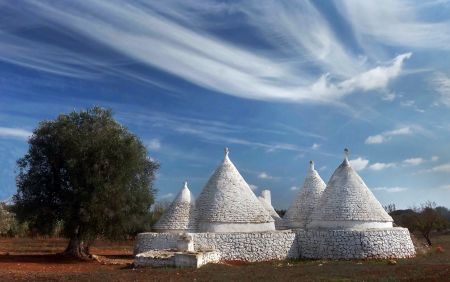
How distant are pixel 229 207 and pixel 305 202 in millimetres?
7281

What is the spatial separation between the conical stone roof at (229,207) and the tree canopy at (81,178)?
5.25m

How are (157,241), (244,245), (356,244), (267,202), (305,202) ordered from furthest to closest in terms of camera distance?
(267,202) < (305,202) < (157,241) < (244,245) < (356,244)

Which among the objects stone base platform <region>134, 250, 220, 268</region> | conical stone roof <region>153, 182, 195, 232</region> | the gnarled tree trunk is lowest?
stone base platform <region>134, 250, 220, 268</region>

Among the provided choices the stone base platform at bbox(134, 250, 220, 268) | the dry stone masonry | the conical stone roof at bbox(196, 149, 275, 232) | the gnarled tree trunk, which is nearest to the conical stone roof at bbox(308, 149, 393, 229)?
the dry stone masonry

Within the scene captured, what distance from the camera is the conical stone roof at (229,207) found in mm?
28297

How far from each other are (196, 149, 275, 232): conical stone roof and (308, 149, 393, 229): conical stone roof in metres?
3.31

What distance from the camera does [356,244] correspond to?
88.0 feet

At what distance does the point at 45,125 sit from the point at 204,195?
1140cm

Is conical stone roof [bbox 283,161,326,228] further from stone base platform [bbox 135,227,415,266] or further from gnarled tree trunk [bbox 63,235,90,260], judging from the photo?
gnarled tree trunk [bbox 63,235,90,260]

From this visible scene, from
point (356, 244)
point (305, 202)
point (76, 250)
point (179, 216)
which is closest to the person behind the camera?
point (356, 244)

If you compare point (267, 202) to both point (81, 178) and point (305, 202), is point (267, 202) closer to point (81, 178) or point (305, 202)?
point (305, 202)

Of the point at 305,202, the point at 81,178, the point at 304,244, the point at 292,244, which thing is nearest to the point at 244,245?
the point at 292,244

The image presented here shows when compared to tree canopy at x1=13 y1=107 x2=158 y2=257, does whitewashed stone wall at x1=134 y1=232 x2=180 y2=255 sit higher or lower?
lower

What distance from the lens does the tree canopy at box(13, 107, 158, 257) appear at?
30.0 metres
